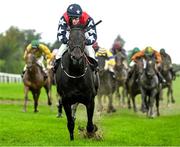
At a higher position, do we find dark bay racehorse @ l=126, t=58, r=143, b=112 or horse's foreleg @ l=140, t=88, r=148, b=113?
dark bay racehorse @ l=126, t=58, r=143, b=112

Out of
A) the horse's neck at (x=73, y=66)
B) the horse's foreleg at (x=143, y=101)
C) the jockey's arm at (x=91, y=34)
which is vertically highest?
the jockey's arm at (x=91, y=34)

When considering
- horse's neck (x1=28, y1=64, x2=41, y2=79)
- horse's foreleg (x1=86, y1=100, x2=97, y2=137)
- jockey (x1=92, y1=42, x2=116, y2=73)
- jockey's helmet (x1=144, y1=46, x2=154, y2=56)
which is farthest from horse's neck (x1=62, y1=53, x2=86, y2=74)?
jockey (x1=92, y1=42, x2=116, y2=73)

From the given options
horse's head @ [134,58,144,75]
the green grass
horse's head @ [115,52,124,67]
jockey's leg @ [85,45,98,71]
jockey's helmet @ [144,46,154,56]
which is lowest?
the green grass

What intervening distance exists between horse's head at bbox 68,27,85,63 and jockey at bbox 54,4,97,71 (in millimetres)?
495

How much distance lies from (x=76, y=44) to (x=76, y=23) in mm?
877

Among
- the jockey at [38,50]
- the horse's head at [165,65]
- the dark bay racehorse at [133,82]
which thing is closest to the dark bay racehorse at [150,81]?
the dark bay racehorse at [133,82]

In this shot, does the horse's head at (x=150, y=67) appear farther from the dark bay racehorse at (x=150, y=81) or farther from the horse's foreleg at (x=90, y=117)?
the horse's foreleg at (x=90, y=117)

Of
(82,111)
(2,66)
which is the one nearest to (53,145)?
(82,111)

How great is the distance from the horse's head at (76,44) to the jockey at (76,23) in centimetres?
50

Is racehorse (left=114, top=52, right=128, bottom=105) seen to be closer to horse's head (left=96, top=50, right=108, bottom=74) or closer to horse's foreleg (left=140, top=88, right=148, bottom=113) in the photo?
horse's head (left=96, top=50, right=108, bottom=74)

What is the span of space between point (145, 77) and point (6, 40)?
3310 inches

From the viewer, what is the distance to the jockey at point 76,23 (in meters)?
13.5

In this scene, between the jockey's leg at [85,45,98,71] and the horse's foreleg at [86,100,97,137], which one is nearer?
the horse's foreleg at [86,100,97,137]

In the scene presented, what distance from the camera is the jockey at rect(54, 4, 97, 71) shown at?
13.5 meters
